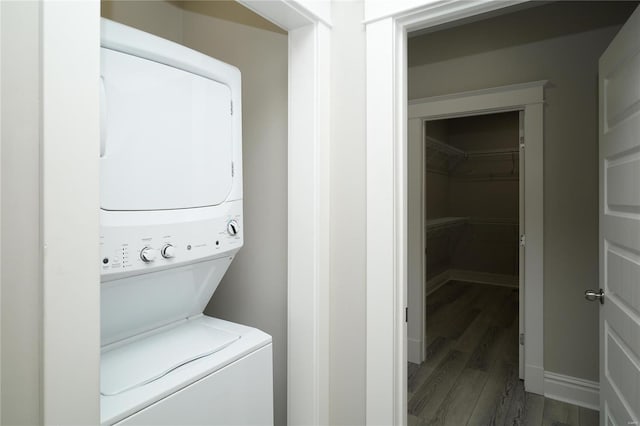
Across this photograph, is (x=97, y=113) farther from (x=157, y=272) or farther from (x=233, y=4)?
(x=233, y=4)

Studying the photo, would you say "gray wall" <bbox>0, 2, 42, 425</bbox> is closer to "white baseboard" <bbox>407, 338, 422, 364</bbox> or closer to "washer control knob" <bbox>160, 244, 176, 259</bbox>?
"washer control knob" <bbox>160, 244, 176, 259</bbox>

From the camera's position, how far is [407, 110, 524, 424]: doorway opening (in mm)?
3518

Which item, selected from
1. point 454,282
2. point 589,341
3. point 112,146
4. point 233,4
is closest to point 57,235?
point 112,146

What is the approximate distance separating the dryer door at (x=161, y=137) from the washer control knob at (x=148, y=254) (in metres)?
0.12

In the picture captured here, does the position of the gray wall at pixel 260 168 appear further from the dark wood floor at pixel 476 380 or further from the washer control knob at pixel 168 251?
the dark wood floor at pixel 476 380

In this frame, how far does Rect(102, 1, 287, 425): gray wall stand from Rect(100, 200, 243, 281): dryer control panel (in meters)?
0.31

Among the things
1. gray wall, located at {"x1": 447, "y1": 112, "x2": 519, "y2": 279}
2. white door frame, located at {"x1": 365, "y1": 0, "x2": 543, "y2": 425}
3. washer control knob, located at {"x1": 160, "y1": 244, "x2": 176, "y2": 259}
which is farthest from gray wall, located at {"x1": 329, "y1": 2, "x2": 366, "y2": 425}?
gray wall, located at {"x1": 447, "y1": 112, "x2": 519, "y2": 279}

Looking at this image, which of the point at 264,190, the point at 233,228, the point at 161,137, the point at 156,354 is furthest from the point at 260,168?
the point at 156,354

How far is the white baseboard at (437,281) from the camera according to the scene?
494cm

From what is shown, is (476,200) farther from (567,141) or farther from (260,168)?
(260,168)

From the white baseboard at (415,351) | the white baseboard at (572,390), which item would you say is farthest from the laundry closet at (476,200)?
the white baseboard at (572,390)

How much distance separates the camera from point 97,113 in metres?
0.68

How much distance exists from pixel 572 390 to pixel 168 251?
272cm

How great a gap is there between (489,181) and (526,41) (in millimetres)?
3192
